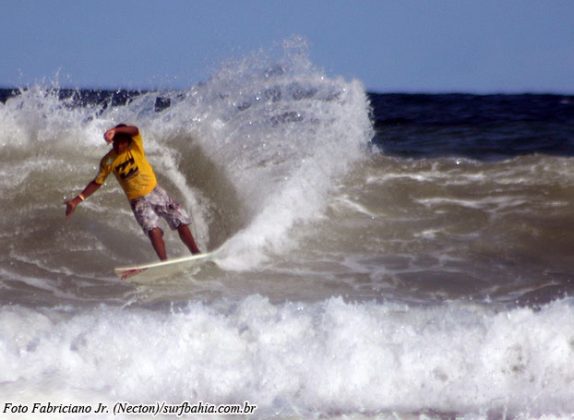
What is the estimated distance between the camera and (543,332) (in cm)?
571

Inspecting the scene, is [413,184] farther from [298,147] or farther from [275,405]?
[275,405]

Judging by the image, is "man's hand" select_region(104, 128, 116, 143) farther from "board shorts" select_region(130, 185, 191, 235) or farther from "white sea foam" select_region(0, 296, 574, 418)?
"white sea foam" select_region(0, 296, 574, 418)

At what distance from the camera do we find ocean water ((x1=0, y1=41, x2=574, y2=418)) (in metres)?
5.29

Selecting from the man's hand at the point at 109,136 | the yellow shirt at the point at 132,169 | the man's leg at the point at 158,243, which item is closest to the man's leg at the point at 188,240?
the man's leg at the point at 158,243

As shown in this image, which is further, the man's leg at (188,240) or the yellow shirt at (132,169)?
the man's leg at (188,240)

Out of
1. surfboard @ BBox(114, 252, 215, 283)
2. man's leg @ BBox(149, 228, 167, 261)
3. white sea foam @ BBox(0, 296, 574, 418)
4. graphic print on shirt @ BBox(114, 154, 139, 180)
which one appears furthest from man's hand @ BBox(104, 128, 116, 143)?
white sea foam @ BBox(0, 296, 574, 418)

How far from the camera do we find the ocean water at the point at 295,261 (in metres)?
5.29

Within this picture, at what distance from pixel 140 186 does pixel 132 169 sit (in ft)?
0.53

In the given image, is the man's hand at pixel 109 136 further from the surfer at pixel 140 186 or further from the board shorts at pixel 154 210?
the board shorts at pixel 154 210

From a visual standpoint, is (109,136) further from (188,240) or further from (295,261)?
(295,261)

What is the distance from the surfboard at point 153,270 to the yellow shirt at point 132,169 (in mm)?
644

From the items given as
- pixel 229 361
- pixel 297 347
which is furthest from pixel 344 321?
pixel 229 361

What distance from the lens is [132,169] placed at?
8109mm

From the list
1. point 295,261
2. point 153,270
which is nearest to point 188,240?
point 153,270
